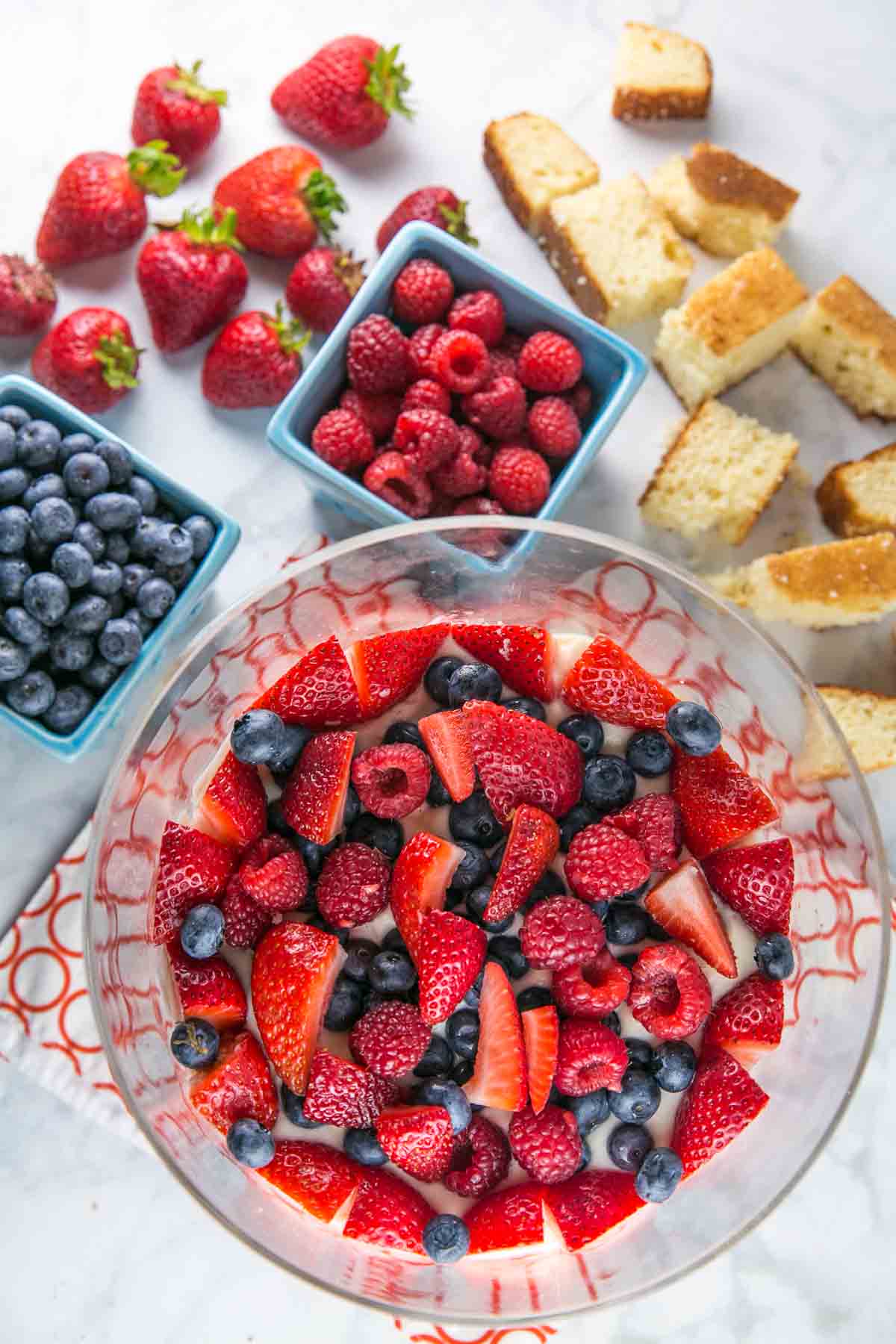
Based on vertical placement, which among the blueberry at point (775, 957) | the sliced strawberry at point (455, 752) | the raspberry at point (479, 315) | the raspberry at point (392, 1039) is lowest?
the raspberry at point (392, 1039)

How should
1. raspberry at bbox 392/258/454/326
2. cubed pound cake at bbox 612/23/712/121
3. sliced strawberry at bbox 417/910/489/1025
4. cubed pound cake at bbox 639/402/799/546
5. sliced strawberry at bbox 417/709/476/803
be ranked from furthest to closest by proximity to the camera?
cubed pound cake at bbox 612/23/712/121 → cubed pound cake at bbox 639/402/799/546 → raspberry at bbox 392/258/454/326 → sliced strawberry at bbox 417/709/476/803 → sliced strawberry at bbox 417/910/489/1025

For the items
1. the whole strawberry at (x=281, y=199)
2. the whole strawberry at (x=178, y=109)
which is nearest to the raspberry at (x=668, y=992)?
the whole strawberry at (x=281, y=199)

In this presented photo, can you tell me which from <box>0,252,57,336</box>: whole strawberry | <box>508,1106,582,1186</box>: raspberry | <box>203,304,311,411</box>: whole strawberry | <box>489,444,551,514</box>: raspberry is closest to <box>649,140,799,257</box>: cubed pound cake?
<box>489,444,551,514</box>: raspberry

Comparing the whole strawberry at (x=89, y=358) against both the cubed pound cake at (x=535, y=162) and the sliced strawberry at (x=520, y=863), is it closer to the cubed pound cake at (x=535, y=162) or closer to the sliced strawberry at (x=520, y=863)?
the cubed pound cake at (x=535, y=162)

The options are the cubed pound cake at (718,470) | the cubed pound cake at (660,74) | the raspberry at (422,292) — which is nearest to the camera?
the raspberry at (422,292)

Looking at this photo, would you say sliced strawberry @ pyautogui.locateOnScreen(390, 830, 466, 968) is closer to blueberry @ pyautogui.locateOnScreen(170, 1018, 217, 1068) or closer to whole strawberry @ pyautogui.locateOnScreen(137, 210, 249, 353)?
blueberry @ pyautogui.locateOnScreen(170, 1018, 217, 1068)
